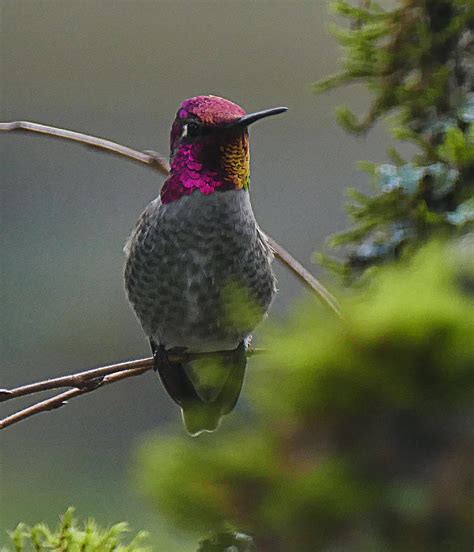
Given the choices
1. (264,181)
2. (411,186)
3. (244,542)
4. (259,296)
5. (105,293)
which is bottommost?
(105,293)

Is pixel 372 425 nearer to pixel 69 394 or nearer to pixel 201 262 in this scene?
pixel 69 394

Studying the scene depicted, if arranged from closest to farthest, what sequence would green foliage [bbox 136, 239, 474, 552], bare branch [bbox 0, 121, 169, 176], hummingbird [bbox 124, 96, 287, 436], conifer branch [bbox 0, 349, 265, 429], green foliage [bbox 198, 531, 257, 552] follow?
green foliage [bbox 136, 239, 474, 552], green foliage [bbox 198, 531, 257, 552], conifer branch [bbox 0, 349, 265, 429], bare branch [bbox 0, 121, 169, 176], hummingbird [bbox 124, 96, 287, 436]

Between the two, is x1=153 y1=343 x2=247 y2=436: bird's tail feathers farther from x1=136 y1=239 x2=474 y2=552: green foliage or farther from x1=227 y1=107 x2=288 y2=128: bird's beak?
x1=136 y1=239 x2=474 y2=552: green foliage

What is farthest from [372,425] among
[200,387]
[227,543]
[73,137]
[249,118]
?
[200,387]

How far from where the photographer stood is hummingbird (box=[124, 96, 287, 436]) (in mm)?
1273

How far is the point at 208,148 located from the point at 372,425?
2.55 feet

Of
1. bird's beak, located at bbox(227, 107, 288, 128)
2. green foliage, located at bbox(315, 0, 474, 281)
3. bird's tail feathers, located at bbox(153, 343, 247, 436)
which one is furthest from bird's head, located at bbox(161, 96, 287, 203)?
bird's tail feathers, located at bbox(153, 343, 247, 436)

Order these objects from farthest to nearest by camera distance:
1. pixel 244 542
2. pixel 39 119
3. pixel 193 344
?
pixel 39 119 < pixel 193 344 < pixel 244 542

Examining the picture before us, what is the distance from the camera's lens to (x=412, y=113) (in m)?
1.09

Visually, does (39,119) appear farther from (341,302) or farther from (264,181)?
(341,302)

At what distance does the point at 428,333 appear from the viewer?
1.63 feet

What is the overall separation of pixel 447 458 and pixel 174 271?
0.91 metres

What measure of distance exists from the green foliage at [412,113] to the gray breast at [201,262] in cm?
29

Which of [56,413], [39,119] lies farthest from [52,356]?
[39,119]
